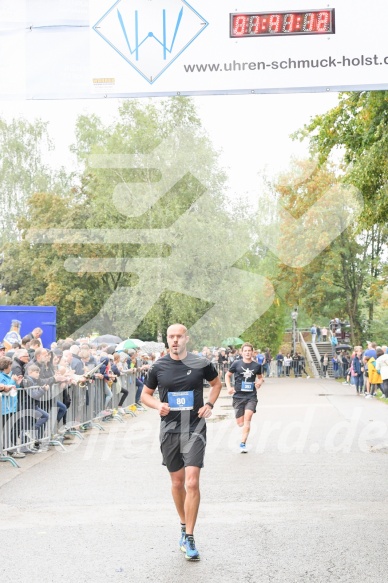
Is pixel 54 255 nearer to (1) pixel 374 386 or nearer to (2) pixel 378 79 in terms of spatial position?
(1) pixel 374 386

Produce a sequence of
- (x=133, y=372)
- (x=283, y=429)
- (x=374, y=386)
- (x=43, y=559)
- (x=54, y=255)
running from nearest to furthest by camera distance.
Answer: (x=43, y=559) < (x=283, y=429) < (x=133, y=372) < (x=374, y=386) < (x=54, y=255)

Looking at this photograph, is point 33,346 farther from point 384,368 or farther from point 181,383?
point 384,368

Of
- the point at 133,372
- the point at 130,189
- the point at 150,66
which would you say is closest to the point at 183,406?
the point at 150,66

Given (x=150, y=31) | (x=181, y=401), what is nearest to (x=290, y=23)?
(x=150, y=31)

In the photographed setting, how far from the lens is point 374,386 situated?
31.8m

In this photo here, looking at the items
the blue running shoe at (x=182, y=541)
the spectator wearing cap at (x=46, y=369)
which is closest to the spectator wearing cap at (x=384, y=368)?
the spectator wearing cap at (x=46, y=369)

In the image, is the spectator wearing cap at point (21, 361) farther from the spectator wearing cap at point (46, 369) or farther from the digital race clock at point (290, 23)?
the digital race clock at point (290, 23)

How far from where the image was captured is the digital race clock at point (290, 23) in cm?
875

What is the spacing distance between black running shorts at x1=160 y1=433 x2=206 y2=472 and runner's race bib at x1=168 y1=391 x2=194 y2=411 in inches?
8.3

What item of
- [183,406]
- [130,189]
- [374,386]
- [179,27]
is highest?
[130,189]

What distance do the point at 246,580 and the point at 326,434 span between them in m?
11.7

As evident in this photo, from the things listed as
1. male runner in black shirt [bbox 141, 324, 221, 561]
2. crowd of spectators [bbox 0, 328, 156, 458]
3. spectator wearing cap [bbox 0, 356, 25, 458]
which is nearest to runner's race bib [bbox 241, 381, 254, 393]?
crowd of spectators [bbox 0, 328, 156, 458]

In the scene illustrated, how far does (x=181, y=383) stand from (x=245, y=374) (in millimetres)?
7695

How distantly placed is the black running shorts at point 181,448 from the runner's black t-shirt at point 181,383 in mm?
54
